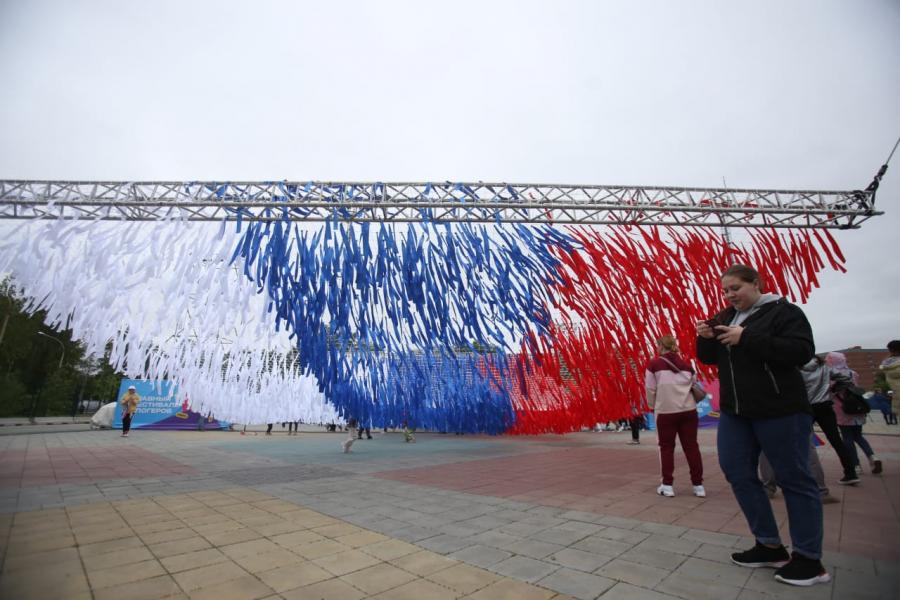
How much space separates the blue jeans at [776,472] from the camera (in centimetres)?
191

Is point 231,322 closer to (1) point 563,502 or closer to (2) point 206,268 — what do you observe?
(2) point 206,268

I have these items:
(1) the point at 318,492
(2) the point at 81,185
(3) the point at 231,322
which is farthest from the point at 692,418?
(2) the point at 81,185

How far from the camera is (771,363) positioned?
6.78ft

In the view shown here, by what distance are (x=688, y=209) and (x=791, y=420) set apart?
563 centimetres

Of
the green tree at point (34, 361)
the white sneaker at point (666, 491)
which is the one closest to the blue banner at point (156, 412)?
the green tree at point (34, 361)

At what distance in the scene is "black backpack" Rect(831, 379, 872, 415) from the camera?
14.7 feet

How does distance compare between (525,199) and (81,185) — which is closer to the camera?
(81,185)

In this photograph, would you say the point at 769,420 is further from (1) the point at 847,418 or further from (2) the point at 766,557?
(1) the point at 847,418

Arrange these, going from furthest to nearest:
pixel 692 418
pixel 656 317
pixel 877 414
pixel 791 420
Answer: pixel 877 414, pixel 656 317, pixel 692 418, pixel 791 420

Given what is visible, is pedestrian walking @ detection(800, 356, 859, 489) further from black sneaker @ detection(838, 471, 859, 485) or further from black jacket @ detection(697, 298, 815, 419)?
black jacket @ detection(697, 298, 815, 419)

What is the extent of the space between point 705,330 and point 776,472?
0.82 metres

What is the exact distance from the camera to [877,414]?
938 inches

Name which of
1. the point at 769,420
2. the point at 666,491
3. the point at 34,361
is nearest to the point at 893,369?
the point at 666,491

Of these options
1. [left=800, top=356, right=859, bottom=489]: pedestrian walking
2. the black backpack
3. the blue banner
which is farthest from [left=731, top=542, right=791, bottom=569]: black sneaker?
the blue banner
